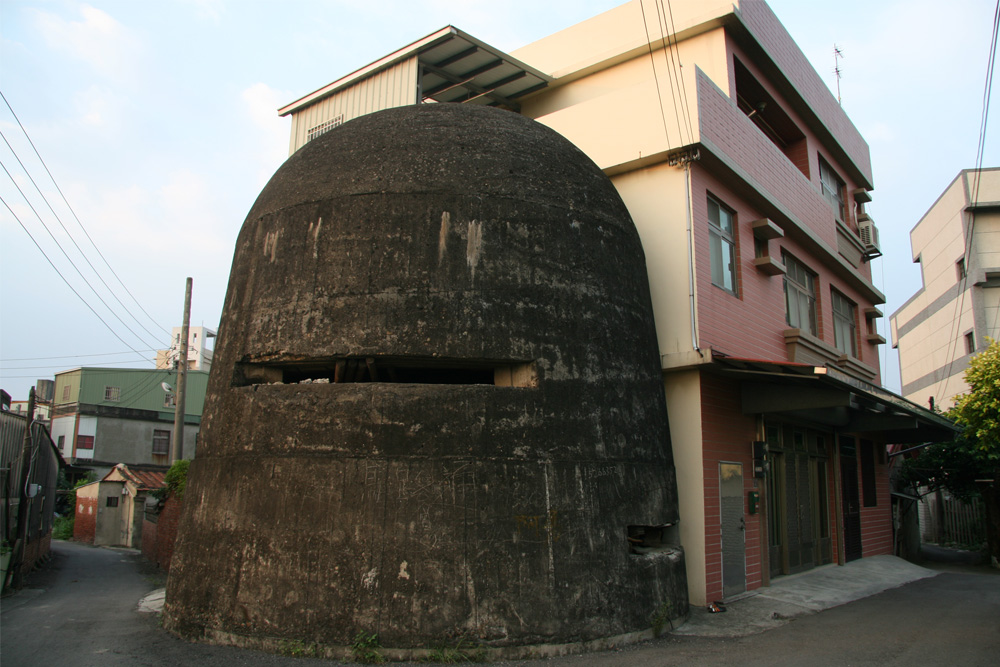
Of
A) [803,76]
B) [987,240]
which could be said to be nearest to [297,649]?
[803,76]

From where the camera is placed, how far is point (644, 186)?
10.9 m

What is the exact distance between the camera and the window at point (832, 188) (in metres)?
17.4

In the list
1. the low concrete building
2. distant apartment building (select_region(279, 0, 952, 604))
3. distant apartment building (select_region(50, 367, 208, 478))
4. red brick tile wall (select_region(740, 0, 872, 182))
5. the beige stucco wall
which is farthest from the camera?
distant apartment building (select_region(50, 367, 208, 478))

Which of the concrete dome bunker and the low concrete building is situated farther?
the low concrete building

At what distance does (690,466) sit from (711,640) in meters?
2.46

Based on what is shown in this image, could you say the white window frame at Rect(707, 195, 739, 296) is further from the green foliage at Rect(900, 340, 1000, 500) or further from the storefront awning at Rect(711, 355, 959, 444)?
the green foliage at Rect(900, 340, 1000, 500)

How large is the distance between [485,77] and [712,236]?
5737 millimetres

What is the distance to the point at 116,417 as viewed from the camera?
1374 inches

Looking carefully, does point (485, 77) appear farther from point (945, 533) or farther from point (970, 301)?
point (970, 301)

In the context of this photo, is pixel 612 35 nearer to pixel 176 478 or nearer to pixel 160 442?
pixel 176 478

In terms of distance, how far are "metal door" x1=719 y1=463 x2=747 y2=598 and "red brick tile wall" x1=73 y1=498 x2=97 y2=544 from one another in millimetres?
24662

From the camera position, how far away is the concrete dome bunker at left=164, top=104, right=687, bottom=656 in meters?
6.73

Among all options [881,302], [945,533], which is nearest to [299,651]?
[881,302]

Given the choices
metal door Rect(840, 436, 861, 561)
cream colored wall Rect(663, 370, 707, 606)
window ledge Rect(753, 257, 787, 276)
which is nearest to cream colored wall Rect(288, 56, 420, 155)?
window ledge Rect(753, 257, 787, 276)
